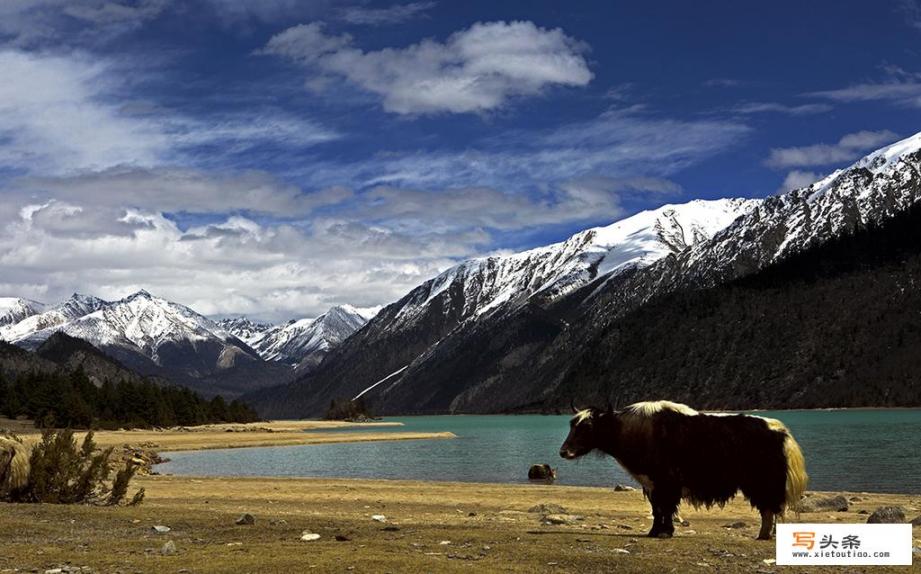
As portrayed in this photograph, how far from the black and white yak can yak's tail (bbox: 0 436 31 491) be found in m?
18.9

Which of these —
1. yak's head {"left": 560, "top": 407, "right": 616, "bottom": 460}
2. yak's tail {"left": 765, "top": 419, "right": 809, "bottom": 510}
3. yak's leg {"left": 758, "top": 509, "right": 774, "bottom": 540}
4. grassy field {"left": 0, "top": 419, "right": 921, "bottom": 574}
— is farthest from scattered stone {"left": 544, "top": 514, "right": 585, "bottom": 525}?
yak's tail {"left": 765, "top": 419, "right": 809, "bottom": 510}

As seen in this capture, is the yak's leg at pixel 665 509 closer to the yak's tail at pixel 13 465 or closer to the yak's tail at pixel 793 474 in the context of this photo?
the yak's tail at pixel 793 474

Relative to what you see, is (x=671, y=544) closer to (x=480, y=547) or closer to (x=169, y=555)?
(x=480, y=547)

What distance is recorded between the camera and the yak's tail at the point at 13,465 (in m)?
27.9

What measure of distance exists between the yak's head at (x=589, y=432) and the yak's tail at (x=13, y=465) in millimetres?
17664

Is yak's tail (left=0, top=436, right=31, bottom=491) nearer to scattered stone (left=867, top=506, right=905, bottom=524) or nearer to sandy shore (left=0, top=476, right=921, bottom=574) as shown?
sandy shore (left=0, top=476, right=921, bottom=574)

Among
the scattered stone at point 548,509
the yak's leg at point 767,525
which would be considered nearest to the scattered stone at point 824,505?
the scattered stone at point 548,509

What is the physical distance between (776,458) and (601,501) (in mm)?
17823

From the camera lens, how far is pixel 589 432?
22.0 meters

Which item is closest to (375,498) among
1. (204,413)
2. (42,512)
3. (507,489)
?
(507,489)

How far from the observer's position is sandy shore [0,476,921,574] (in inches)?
603

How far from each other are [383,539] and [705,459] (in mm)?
7576

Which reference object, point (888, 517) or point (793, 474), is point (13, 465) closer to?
point (793, 474)

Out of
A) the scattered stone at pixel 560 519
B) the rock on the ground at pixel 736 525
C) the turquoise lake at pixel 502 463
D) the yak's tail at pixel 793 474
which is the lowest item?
the turquoise lake at pixel 502 463
